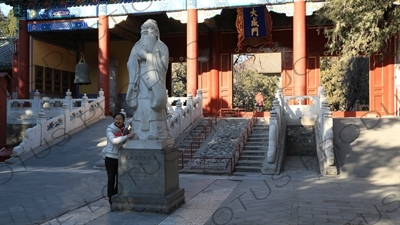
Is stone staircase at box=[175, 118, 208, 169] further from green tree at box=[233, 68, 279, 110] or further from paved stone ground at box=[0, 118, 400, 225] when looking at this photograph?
green tree at box=[233, 68, 279, 110]

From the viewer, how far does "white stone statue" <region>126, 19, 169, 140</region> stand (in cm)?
573

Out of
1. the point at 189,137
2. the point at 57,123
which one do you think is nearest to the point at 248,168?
the point at 189,137

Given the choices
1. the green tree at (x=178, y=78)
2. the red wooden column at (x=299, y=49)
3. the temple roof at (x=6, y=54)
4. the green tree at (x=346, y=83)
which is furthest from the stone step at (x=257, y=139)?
the green tree at (x=178, y=78)

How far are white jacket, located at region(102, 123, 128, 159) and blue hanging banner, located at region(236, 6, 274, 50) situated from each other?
36.4ft

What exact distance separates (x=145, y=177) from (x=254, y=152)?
555 centimetres

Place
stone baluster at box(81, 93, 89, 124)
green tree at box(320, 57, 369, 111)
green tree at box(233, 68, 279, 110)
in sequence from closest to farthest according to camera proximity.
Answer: stone baluster at box(81, 93, 89, 124) → green tree at box(320, 57, 369, 111) → green tree at box(233, 68, 279, 110)

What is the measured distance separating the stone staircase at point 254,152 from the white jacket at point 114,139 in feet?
14.6

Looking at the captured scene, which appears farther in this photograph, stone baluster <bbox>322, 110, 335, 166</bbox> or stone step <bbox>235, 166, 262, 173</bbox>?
stone step <bbox>235, 166, 262, 173</bbox>

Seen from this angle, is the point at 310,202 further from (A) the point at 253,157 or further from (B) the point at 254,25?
(B) the point at 254,25

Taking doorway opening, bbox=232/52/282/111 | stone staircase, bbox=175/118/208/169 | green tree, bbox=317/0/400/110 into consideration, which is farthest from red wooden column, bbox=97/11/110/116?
doorway opening, bbox=232/52/282/111

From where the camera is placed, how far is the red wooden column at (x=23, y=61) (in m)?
17.5

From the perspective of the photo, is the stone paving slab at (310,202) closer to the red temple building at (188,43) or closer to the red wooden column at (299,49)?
the red wooden column at (299,49)

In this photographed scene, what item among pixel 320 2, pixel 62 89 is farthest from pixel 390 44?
pixel 62 89

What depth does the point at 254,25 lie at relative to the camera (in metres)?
15.9
